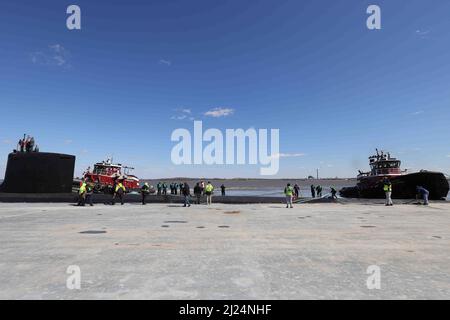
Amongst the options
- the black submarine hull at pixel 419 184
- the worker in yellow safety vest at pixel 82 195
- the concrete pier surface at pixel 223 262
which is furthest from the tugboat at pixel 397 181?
the worker in yellow safety vest at pixel 82 195

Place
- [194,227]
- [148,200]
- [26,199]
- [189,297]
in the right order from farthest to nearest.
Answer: [148,200]
[26,199]
[194,227]
[189,297]

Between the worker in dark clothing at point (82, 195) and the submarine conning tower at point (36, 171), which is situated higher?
the submarine conning tower at point (36, 171)

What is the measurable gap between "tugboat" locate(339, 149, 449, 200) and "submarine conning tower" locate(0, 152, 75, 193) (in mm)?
33819

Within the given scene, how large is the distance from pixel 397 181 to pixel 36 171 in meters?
36.7

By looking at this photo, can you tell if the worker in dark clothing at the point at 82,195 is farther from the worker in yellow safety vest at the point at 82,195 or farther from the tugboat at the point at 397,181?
the tugboat at the point at 397,181

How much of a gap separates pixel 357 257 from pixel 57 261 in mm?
6397

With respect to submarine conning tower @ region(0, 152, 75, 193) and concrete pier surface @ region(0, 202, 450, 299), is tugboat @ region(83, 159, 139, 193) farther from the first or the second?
concrete pier surface @ region(0, 202, 450, 299)

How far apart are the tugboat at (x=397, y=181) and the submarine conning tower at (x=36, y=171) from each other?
33.8 metres

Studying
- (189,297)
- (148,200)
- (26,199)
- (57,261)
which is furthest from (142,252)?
(26,199)

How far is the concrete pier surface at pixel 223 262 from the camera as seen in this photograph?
15.7ft

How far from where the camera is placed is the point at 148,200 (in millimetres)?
25844

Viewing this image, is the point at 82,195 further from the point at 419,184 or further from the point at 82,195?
the point at 419,184

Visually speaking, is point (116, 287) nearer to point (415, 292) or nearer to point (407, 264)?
point (415, 292)
